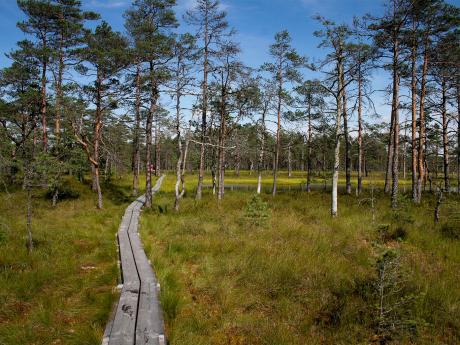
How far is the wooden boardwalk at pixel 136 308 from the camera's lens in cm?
471

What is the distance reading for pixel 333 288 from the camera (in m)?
6.76

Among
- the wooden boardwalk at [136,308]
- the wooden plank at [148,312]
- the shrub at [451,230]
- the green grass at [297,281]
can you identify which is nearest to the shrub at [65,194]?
the green grass at [297,281]

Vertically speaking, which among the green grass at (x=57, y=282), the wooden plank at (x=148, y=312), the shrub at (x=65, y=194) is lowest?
the green grass at (x=57, y=282)

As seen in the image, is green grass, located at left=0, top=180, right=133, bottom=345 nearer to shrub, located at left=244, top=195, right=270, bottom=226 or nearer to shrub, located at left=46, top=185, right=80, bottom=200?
shrub, located at left=244, top=195, right=270, bottom=226

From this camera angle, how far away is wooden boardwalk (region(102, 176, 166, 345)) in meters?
4.71

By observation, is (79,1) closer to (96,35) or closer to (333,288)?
(96,35)

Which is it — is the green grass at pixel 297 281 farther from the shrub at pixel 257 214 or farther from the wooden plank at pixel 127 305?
the wooden plank at pixel 127 305

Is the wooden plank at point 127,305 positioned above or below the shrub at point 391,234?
below

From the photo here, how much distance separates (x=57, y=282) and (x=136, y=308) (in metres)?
3.13

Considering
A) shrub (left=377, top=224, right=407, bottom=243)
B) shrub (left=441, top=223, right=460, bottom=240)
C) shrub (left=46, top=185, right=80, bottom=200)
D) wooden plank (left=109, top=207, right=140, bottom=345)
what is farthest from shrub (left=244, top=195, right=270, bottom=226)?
shrub (left=46, top=185, right=80, bottom=200)

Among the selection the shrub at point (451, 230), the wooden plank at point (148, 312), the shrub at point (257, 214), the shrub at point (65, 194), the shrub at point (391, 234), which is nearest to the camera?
the wooden plank at point (148, 312)

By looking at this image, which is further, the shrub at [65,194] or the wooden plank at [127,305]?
the shrub at [65,194]

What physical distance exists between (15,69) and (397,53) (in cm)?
2401

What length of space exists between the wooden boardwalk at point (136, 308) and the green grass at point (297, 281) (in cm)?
25
